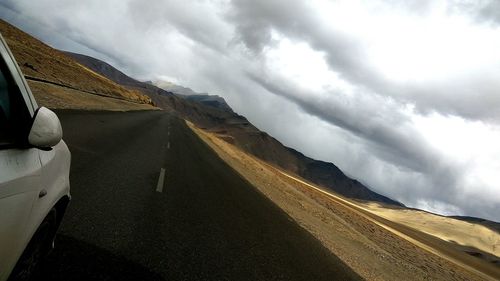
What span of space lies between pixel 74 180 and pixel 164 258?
3.41m

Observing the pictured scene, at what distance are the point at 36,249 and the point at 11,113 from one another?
129 centimetres

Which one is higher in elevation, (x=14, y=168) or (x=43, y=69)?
(x=43, y=69)

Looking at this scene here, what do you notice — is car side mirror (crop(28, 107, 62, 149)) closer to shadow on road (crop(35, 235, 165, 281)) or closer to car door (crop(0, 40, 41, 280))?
car door (crop(0, 40, 41, 280))

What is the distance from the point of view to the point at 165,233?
6.74 meters

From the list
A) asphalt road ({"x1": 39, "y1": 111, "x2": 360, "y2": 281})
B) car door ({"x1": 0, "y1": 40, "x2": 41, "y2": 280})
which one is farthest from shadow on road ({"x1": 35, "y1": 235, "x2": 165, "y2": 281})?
car door ({"x1": 0, "y1": 40, "x2": 41, "y2": 280})

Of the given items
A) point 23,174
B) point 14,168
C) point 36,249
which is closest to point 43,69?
point 36,249

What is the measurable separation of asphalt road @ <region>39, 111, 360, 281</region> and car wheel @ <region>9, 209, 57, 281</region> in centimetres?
44

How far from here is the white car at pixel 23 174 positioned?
95.3 inches

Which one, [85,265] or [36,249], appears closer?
[36,249]

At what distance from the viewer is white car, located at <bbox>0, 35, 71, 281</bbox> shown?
242 cm

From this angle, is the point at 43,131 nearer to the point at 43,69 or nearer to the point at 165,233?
the point at 165,233

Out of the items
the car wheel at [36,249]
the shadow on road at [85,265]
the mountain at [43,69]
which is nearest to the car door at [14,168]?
the car wheel at [36,249]

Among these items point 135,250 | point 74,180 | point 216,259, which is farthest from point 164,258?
point 74,180

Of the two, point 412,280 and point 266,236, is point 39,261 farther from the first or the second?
point 412,280
